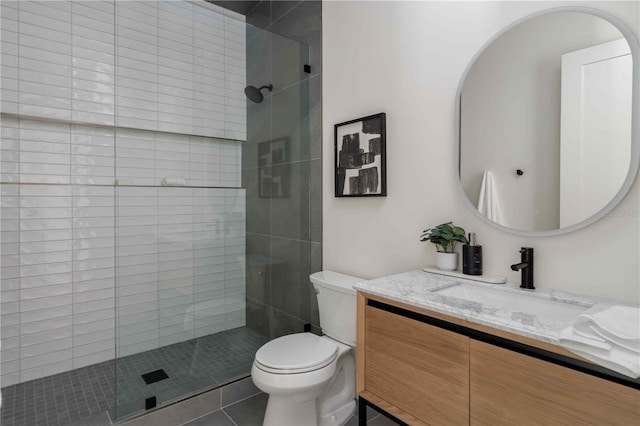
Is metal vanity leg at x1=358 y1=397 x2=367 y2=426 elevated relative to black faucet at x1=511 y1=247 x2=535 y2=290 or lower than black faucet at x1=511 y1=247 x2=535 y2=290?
lower

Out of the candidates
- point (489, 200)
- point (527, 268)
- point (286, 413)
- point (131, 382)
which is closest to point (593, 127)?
point (489, 200)

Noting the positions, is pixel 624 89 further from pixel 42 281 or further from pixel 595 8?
pixel 42 281

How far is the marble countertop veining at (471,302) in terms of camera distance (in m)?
0.94

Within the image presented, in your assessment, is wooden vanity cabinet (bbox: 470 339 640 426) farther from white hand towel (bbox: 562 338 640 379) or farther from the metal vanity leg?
the metal vanity leg

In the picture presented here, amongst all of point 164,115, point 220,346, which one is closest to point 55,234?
point 164,115

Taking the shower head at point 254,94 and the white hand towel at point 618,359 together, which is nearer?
the white hand towel at point 618,359

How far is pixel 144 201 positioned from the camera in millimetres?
1898

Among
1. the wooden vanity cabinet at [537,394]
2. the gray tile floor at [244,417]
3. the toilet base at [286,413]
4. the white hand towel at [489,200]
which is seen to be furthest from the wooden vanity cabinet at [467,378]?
the white hand towel at [489,200]

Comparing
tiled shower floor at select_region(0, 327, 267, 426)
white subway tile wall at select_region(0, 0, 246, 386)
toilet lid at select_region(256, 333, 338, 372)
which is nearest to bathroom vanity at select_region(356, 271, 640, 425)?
toilet lid at select_region(256, 333, 338, 372)

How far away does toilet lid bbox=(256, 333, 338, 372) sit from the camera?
1566 millimetres

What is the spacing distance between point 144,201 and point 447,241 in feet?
5.30

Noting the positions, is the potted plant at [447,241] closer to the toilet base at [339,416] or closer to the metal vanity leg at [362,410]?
the metal vanity leg at [362,410]

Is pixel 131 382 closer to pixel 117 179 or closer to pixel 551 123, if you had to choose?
pixel 117 179

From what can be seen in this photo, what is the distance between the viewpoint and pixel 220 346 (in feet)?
6.94
